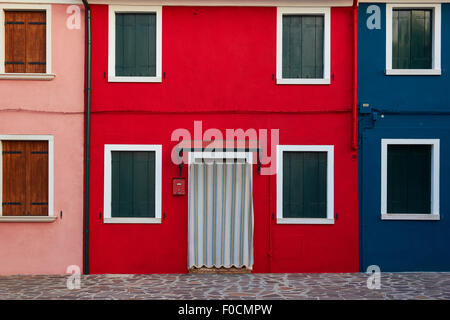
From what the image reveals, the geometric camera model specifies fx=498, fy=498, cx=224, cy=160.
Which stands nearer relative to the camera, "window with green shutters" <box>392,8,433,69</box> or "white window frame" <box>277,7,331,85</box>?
"white window frame" <box>277,7,331,85</box>

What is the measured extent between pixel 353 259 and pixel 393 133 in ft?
9.27

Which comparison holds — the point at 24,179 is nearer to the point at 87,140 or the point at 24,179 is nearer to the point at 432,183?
the point at 87,140

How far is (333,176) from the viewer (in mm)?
10648

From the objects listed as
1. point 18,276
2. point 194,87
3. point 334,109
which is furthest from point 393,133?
point 18,276

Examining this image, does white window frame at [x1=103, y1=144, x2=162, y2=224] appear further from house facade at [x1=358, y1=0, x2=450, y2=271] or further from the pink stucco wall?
house facade at [x1=358, y1=0, x2=450, y2=271]

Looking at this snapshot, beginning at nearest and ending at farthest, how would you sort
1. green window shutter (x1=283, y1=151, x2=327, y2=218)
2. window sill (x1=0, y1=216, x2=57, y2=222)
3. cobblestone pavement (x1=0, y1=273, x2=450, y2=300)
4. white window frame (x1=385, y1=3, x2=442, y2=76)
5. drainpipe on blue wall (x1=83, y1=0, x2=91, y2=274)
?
cobblestone pavement (x1=0, y1=273, x2=450, y2=300) < window sill (x1=0, y1=216, x2=57, y2=222) < drainpipe on blue wall (x1=83, y1=0, x2=91, y2=274) < white window frame (x1=385, y1=3, x2=442, y2=76) < green window shutter (x1=283, y1=151, x2=327, y2=218)

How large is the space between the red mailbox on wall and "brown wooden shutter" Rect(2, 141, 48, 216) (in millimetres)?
2767

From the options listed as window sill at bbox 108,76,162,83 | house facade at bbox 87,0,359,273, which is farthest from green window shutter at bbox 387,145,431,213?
window sill at bbox 108,76,162,83

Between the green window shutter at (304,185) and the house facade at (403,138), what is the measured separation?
0.86 meters

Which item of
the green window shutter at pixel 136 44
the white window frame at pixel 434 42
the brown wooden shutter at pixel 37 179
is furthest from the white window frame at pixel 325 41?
the brown wooden shutter at pixel 37 179

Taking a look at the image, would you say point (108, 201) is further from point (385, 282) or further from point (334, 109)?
point (385, 282)

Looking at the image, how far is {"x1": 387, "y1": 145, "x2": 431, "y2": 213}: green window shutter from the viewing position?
10.8 metres

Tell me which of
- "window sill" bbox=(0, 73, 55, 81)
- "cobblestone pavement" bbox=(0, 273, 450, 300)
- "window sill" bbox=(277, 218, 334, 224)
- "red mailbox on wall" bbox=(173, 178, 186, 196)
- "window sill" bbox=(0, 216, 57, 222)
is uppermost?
"window sill" bbox=(0, 73, 55, 81)

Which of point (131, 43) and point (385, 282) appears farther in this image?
point (131, 43)
